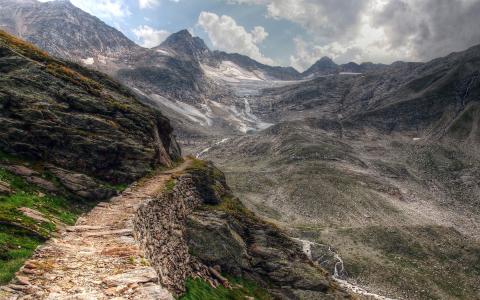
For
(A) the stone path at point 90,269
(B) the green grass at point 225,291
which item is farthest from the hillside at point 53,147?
(B) the green grass at point 225,291

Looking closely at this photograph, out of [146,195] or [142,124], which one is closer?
[146,195]

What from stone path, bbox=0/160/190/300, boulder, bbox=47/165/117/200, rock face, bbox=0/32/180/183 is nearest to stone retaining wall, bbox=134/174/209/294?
stone path, bbox=0/160/190/300

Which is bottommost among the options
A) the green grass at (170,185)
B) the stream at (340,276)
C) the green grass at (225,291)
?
the stream at (340,276)

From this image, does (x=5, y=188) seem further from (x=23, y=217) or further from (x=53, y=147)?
(x=53, y=147)

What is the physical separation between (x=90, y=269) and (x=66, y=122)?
22.0m

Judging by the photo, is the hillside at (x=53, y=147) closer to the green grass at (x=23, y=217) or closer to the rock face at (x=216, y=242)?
the green grass at (x=23, y=217)

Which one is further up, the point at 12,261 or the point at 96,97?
the point at 96,97

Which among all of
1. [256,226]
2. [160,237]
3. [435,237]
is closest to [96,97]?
[160,237]

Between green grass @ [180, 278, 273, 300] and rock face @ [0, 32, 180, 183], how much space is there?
12231 millimetres

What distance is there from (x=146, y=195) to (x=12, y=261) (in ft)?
51.0

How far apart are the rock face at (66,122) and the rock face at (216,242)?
5.95 meters

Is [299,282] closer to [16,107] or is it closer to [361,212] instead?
[16,107]

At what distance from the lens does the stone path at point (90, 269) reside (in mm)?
14766

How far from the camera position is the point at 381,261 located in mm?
87125
